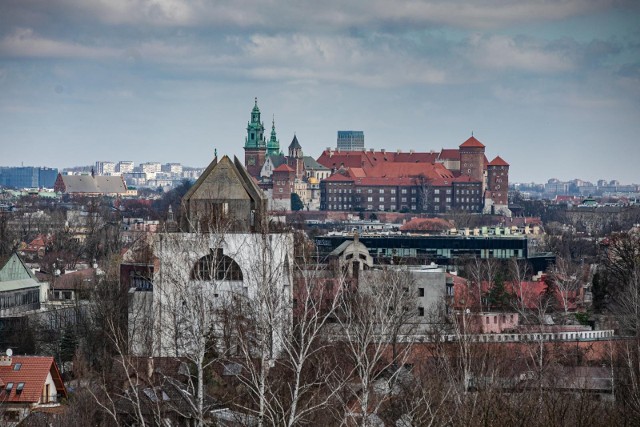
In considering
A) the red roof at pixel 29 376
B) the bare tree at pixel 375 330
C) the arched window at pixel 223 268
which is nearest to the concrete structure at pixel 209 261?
the arched window at pixel 223 268

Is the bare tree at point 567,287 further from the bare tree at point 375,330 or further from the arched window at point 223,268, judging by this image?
the arched window at point 223,268

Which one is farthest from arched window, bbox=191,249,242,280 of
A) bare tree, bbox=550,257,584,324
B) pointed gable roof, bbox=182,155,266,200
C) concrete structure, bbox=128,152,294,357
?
bare tree, bbox=550,257,584,324

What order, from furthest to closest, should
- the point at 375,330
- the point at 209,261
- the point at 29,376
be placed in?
the point at 375,330, the point at 209,261, the point at 29,376

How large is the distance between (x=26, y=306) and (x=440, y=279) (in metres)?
18.2

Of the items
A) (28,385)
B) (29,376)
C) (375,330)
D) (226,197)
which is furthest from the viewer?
(226,197)

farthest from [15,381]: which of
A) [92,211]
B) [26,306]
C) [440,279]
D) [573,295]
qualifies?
[92,211]

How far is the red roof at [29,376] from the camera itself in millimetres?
40375

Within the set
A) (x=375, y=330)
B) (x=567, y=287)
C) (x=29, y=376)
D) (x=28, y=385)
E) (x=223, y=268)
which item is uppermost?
(x=223, y=268)

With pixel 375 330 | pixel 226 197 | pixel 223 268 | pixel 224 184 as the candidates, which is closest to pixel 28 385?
pixel 223 268

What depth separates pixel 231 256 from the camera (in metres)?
46.5

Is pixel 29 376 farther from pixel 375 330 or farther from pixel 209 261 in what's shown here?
pixel 375 330

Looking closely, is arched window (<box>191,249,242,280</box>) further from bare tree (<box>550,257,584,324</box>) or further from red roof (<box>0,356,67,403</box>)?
bare tree (<box>550,257,584,324</box>)

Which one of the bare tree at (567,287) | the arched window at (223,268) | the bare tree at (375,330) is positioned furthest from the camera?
the bare tree at (567,287)

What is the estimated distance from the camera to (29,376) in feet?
136
